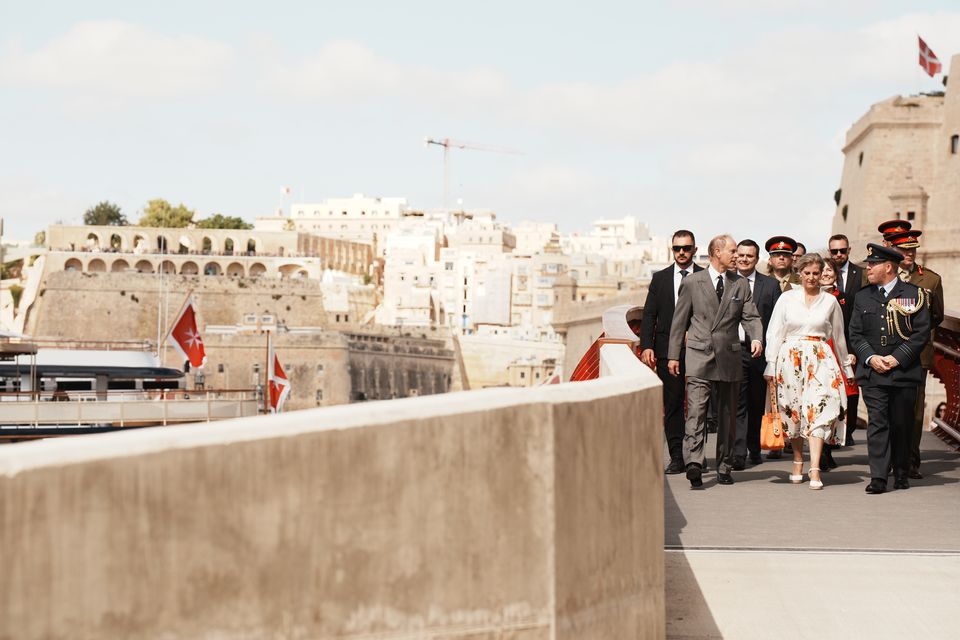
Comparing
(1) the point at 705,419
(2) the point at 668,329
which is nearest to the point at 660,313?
(2) the point at 668,329

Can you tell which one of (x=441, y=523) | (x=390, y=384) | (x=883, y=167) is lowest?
(x=390, y=384)

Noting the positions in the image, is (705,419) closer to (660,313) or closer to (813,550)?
(660,313)

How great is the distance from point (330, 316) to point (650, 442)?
8975cm

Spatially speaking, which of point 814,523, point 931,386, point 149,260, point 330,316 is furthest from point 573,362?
point 149,260

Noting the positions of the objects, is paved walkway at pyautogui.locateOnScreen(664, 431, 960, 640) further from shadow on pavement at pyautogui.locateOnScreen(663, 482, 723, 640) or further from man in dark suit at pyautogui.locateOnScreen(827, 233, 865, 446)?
man in dark suit at pyautogui.locateOnScreen(827, 233, 865, 446)

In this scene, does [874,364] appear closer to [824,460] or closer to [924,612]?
[824,460]

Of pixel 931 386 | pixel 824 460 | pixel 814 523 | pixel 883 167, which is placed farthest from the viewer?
pixel 883 167

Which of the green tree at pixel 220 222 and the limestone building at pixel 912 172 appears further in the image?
the green tree at pixel 220 222

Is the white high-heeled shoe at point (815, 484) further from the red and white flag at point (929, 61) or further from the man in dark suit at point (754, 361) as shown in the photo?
the red and white flag at point (929, 61)

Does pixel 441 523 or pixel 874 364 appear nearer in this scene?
pixel 441 523

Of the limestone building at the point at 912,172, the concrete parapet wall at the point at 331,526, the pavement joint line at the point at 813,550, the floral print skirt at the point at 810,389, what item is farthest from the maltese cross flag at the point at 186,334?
the concrete parapet wall at the point at 331,526

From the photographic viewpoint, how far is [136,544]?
3.35 metres

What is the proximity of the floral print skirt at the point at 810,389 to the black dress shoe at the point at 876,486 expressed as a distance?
0.42 m

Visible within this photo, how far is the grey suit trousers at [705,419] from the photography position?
8.39 metres
